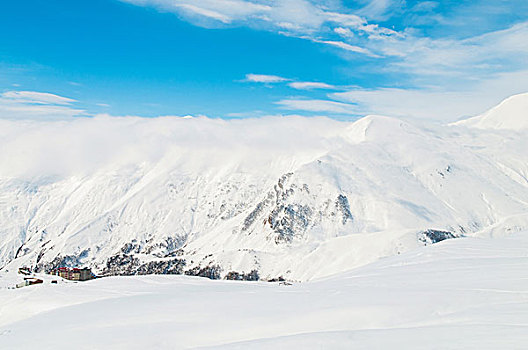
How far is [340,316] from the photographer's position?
13812 millimetres

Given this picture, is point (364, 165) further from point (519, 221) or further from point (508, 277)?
point (508, 277)

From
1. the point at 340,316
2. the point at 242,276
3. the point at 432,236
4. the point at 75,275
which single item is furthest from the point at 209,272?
the point at 340,316

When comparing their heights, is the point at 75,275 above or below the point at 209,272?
above

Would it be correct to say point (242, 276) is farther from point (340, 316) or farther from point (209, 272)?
point (340, 316)

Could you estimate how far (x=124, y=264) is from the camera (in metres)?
158

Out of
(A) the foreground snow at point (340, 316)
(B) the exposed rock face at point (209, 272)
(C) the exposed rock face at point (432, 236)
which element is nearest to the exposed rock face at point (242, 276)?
(B) the exposed rock face at point (209, 272)

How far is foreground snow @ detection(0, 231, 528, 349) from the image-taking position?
1062 centimetres

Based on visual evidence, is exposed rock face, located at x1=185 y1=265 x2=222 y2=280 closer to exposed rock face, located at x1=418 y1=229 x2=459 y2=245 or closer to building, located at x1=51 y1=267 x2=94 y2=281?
building, located at x1=51 y1=267 x2=94 y2=281

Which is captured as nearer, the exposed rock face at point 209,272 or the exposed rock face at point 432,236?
the exposed rock face at point 432,236

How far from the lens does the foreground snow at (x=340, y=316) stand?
10.6m

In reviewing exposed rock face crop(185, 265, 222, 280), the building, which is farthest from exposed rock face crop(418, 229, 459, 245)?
the building

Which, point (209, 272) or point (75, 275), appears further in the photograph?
point (209, 272)

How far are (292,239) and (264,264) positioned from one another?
865 inches

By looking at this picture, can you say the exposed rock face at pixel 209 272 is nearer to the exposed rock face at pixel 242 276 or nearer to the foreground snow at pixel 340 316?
the exposed rock face at pixel 242 276
